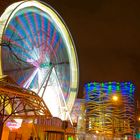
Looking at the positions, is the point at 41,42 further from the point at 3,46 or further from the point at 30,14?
the point at 3,46

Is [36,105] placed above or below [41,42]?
below

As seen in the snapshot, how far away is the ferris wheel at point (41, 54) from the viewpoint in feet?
66.0

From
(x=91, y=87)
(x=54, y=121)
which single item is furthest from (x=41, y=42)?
(x=91, y=87)

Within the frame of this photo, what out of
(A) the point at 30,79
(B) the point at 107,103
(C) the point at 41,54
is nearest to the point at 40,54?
(C) the point at 41,54

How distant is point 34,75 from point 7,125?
4572 millimetres

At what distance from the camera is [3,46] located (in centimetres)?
1847

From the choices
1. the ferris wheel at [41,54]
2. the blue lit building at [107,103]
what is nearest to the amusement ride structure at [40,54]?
the ferris wheel at [41,54]

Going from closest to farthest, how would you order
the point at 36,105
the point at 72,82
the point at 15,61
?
the point at 36,105, the point at 15,61, the point at 72,82

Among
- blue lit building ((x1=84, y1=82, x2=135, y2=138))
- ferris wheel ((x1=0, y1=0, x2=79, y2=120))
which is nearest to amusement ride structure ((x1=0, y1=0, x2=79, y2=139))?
ferris wheel ((x1=0, y1=0, x2=79, y2=120))

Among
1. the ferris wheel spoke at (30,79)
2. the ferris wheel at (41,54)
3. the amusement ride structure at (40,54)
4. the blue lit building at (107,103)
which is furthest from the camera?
the blue lit building at (107,103)

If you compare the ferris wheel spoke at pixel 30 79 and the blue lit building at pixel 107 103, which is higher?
the blue lit building at pixel 107 103

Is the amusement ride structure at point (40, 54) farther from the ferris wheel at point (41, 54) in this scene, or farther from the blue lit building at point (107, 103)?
the blue lit building at point (107, 103)

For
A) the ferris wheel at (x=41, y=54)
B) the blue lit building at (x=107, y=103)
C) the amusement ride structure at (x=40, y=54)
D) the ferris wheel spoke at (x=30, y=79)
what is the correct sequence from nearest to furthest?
the amusement ride structure at (x=40, y=54) < the ferris wheel at (x=41, y=54) < the ferris wheel spoke at (x=30, y=79) < the blue lit building at (x=107, y=103)

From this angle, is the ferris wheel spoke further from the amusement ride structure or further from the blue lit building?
the blue lit building
